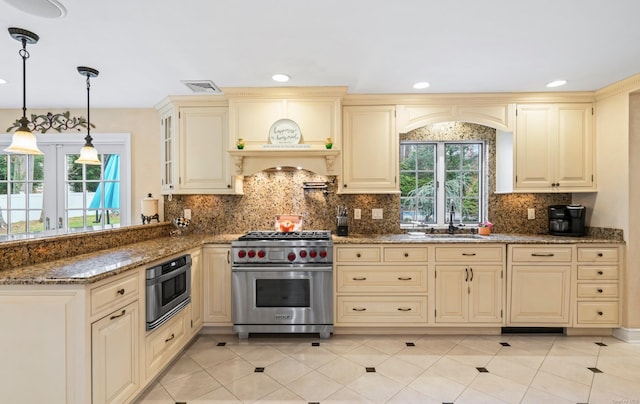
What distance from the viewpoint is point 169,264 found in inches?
96.1

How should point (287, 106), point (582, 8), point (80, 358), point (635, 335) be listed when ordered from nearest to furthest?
point (80, 358) → point (582, 8) → point (635, 335) → point (287, 106)

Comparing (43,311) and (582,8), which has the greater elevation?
(582,8)

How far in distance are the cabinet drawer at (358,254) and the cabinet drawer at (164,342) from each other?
144 cm

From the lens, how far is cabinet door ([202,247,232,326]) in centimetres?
316

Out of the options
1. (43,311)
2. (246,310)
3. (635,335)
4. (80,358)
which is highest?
(43,311)

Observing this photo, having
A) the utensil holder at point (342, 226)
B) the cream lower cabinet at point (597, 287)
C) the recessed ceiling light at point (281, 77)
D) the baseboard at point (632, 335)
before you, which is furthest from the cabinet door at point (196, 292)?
the baseboard at point (632, 335)

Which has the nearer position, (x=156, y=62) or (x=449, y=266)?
(x=156, y=62)

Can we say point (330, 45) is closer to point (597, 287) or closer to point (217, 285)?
point (217, 285)

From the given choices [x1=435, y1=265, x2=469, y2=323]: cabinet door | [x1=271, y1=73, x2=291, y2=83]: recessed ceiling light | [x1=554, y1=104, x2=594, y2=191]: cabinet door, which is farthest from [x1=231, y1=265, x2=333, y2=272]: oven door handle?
[x1=554, y1=104, x2=594, y2=191]: cabinet door

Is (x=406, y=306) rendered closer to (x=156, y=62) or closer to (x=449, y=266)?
(x=449, y=266)

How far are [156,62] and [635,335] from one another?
4.80 meters

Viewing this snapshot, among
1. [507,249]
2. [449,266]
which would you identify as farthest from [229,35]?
[507,249]

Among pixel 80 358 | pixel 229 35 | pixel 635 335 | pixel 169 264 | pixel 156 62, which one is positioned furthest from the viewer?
pixel 635 335

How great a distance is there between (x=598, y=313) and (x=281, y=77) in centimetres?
363
